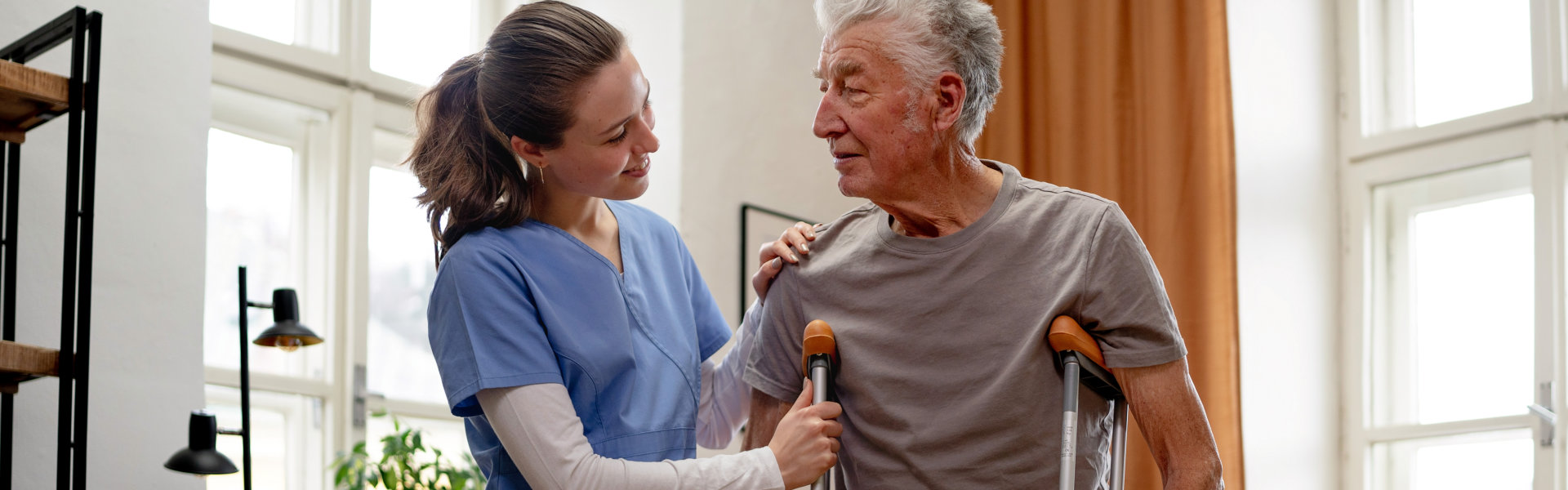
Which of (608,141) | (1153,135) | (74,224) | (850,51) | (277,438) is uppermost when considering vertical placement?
(1153,135)

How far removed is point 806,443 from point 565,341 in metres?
0.33

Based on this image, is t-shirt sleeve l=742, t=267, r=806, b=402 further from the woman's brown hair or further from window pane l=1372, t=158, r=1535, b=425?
window pane l=1372, t=158, r=1535, b=425

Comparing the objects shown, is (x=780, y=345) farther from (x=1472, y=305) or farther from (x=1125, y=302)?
(x=1472, y=305)

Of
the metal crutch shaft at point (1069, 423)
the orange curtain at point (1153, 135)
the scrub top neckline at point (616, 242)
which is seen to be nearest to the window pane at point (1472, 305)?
the orange curtain at point (1153, 135)

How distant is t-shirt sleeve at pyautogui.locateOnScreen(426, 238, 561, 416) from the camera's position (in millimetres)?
1519

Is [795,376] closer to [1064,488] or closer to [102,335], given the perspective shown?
[1064,488]

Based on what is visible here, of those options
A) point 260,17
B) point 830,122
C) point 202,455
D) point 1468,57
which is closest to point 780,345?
point 830,122

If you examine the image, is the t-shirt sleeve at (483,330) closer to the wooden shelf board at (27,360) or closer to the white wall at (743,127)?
the wooden shelf board at (27,360)

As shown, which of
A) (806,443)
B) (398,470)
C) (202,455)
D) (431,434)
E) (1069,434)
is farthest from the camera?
(431,434)

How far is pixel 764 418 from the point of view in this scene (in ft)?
5.95

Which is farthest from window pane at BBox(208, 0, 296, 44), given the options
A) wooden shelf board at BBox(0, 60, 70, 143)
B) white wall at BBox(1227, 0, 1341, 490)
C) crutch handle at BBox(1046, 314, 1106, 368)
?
white wall at BBox(1227, 0, 1341, 490)

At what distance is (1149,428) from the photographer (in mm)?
1494

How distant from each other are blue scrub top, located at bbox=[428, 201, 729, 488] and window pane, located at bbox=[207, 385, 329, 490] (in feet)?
4.87

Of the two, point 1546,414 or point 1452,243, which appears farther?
point 1452,243
